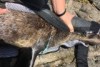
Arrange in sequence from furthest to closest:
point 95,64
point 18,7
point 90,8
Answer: point 90,8 < point 95,64 < point 18,7

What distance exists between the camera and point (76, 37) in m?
5.15

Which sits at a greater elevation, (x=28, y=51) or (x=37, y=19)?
(x=37, y=19)

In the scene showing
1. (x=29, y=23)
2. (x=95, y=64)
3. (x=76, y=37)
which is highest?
(x=29, y=23)

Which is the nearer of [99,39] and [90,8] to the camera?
[99,39]

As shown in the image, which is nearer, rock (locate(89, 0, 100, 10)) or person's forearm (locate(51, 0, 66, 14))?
person's forearm (locate(51, 0, 66, 14))

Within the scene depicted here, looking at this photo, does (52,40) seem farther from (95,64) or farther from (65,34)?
(95,64)

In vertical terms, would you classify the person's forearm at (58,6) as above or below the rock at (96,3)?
above

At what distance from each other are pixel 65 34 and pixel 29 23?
631 millimetres

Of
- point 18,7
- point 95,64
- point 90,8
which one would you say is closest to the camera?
point 18,7

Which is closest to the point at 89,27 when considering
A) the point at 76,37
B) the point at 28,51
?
the point at 76,37

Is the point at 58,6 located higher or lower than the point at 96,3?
higher

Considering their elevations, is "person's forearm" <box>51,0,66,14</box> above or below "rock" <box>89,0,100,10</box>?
above

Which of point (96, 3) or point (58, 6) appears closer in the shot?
point (58, 6)

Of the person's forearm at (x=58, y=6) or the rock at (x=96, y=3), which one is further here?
the rock at (x=96, y=3)
